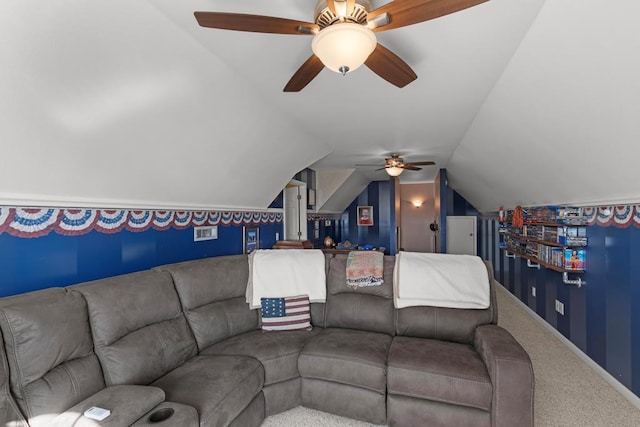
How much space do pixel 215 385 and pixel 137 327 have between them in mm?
642

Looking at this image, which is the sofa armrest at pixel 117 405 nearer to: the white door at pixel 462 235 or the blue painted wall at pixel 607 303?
the blue painted wall at pixel 607 303

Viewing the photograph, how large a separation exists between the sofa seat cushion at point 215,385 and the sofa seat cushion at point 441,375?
37.0 inches

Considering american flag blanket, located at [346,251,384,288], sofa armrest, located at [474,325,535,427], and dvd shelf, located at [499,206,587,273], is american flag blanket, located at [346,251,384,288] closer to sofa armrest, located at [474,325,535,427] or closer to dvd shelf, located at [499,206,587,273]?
sofa armrest, located at [474,325,535,427]

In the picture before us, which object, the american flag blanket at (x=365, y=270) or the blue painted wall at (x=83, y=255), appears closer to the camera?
the blue painted wall at (x=83, y=255)

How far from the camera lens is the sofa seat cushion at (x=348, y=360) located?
2.12 meters

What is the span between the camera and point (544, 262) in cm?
361

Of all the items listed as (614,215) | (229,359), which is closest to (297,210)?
(229,359)

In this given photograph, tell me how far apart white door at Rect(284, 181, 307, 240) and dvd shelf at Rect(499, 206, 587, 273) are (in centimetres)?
358

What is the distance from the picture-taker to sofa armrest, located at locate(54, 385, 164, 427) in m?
1.33

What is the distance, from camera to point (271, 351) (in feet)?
7.52

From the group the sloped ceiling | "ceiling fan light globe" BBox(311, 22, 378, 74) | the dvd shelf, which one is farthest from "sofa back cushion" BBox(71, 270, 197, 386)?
the dvd shelf

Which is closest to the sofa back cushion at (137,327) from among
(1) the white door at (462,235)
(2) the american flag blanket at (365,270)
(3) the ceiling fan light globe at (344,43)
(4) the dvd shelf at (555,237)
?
(2) the american flag blanket at (365,270)

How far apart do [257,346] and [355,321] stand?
874 mm

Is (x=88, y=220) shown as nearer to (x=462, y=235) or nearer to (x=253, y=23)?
(x=253, y=23)
